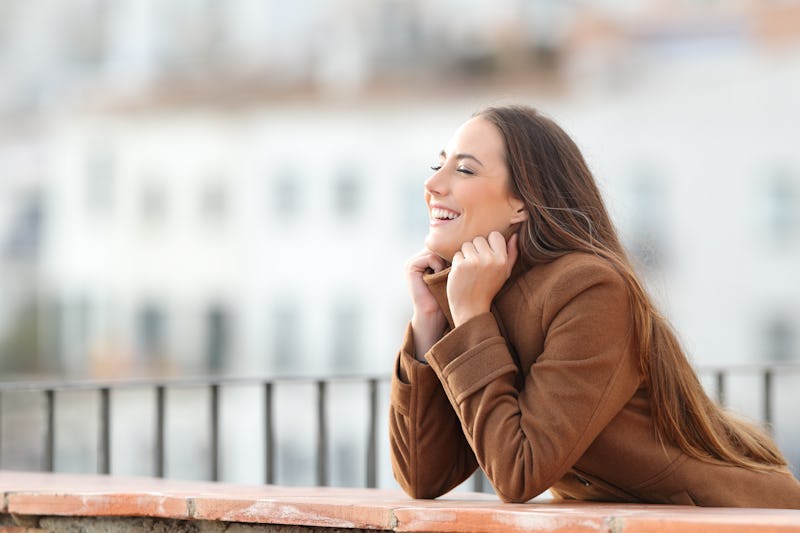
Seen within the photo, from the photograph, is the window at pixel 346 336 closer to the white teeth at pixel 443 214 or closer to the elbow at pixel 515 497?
the white teeth at pixel 443 214

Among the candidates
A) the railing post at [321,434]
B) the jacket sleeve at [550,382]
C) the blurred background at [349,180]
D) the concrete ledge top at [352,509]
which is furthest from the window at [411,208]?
the jacket sleeve at [550,382]

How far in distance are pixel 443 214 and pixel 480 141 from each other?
0.19m

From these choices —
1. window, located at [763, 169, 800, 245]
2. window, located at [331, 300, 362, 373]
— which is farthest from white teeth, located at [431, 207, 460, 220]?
window, located at [331, 300, 362, 373]

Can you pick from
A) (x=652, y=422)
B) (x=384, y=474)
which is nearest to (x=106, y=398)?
(x=652, y=422)

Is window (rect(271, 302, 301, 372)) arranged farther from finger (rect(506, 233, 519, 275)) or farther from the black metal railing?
finger (rect(506, 233, 519, 275))

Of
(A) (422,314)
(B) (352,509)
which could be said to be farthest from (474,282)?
(B) (352,509)

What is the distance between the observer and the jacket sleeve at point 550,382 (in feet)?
9.77

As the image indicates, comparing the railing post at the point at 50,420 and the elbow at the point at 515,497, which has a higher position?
the elbow at the point at 515,497

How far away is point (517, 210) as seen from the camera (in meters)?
3.31

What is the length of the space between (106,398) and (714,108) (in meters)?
28.1

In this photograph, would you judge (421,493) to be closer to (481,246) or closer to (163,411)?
(481,246)

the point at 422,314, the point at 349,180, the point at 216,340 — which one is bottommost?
the point at 216,340

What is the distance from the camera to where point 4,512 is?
3625mm

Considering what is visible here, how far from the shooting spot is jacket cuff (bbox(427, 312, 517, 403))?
10.1 feet
